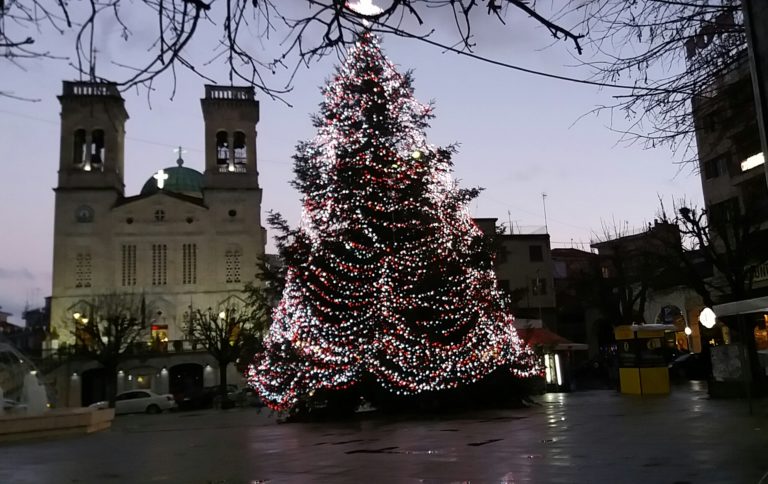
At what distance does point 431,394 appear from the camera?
Answer: 17.7m

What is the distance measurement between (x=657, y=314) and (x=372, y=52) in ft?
108

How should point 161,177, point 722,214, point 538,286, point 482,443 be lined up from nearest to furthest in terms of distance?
1. point 482,443
2. point 722,214
3. point 538,286
4. point 161,177

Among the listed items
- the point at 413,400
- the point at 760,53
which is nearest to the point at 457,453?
the point at 760,53

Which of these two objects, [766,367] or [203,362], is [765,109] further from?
[203,362]

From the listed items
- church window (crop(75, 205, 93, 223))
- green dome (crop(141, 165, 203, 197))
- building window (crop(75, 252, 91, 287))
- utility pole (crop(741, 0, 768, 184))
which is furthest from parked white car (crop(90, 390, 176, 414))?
utility pole (crop(741, 0, 768, 184))

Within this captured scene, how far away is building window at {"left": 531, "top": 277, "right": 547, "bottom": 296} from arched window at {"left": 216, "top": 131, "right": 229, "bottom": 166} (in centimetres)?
2783

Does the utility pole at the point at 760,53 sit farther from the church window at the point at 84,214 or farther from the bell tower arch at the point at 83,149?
the church window at the point at 84,214

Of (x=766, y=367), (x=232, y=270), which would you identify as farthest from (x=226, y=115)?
(x=766, y=367)

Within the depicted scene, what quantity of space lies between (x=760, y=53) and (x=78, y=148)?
59.6 meters

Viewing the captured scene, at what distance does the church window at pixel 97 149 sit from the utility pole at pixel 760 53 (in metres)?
58.5

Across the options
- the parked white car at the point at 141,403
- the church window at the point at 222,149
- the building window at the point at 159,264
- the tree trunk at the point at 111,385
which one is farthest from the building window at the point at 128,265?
the parked white car at the point at 141,403

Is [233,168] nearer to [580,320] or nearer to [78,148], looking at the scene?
[78,148]

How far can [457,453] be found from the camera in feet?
30.7

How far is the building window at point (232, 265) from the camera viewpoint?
2188 inches
